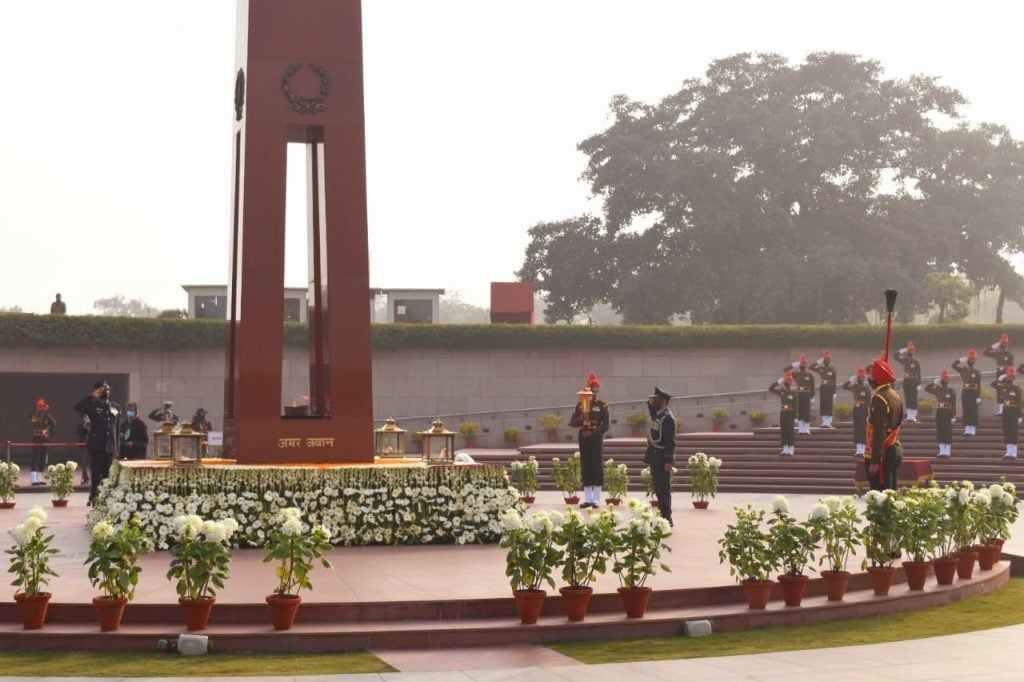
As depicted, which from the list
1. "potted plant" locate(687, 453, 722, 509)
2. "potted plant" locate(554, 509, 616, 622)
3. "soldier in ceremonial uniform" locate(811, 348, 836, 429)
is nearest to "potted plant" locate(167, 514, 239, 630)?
"potted plant" locate(554, 509, 616, 622)

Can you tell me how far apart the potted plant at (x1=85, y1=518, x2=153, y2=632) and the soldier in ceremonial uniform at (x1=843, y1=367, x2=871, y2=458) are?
18415 mm

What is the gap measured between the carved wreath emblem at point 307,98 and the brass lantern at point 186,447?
12.1 feet

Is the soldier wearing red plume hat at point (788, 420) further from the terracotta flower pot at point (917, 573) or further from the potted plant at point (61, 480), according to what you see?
the terracotta flower pot at point (917, 573)

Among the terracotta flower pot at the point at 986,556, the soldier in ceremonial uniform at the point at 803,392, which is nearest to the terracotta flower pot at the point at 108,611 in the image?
the terracotta flower pot at the point at 986,556

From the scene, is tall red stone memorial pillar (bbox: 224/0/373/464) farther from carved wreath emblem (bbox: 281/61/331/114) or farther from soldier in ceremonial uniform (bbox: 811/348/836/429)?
soldier in ceremonial uniform (bbox: 811/348/836/429)

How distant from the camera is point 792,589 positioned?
32.6 feet

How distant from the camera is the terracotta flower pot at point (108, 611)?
8.72 meters

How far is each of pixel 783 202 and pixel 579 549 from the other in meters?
38.9

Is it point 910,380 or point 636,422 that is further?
point 636,422

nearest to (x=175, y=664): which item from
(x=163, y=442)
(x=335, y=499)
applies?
(x=335, y=499)

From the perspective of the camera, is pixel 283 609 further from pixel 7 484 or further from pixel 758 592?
pixel 7 484

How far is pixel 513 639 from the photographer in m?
8.97

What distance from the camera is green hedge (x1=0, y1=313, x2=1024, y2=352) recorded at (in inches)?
1166

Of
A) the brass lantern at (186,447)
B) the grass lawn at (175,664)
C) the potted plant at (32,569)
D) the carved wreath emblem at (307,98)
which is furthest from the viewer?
the carved wreath emblem at (307,98)
